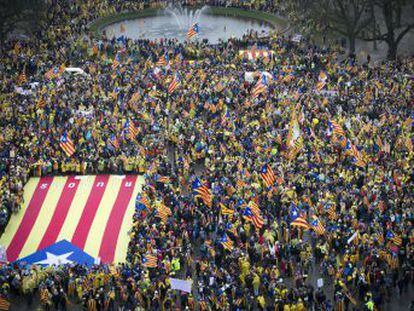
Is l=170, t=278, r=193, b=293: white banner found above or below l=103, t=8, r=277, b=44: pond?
below

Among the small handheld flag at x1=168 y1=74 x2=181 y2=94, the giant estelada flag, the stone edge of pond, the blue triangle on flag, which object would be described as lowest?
Result: the blue triangle on flag

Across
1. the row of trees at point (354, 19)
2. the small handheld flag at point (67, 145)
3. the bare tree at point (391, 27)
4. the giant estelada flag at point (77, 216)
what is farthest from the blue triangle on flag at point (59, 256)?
the bare tree at point (391, 27)

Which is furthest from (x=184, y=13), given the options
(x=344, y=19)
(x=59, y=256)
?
(x=59, y=256)

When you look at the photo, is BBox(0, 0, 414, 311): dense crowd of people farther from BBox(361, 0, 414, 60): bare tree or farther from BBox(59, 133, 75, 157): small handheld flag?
BBox(361, 0, 414, 60): bare tree

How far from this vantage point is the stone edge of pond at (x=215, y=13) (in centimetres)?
6406

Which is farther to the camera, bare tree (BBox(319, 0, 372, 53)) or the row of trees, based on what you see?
bare tree (BBox(319, 0, 372, 53))

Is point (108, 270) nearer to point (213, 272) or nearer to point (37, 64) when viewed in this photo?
point (213, 272)

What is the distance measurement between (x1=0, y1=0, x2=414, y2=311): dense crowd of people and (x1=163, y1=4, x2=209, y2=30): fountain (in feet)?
35.8

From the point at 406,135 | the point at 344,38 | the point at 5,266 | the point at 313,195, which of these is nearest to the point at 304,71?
the point at 344,38

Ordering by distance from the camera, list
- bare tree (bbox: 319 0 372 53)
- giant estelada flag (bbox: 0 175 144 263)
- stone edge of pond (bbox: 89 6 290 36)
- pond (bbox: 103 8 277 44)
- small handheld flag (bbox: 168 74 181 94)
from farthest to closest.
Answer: stone edge of pond (bbox: 89 6 290 36) → pond (bbox: 103 8 277 44) → bare tree (bbox: 319 0 372 53) → small handheld flag (bbox: 168 74 181 94) → giant estelada flag (bbox: 0 175 144 263)

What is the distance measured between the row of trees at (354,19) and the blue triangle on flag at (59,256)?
31736 millimetres

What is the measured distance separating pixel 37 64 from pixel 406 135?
2806cm

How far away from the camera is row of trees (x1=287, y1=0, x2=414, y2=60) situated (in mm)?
54531

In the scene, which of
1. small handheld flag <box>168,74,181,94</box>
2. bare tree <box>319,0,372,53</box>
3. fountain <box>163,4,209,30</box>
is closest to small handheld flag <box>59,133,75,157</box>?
small handheld flag <box>168,74,181,94</box>
